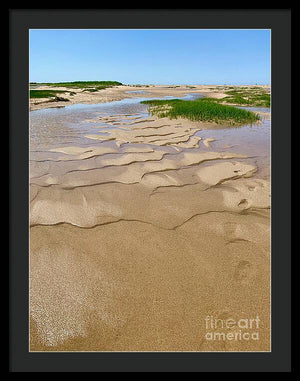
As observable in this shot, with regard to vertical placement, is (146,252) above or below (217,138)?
below

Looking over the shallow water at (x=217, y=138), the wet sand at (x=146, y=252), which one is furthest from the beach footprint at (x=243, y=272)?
the shallow water at (x=217, y=138)

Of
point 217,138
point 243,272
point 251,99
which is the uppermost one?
point 251,99

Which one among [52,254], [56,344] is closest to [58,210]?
[52,254]

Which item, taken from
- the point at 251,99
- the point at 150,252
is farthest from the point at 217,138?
the point at 251,99

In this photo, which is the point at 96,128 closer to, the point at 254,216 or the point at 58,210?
the point at 58,210

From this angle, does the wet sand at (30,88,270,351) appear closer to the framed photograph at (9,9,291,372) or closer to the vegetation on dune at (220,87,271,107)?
the framed photograph at (9,9,291,372)

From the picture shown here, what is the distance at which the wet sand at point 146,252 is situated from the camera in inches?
89.6

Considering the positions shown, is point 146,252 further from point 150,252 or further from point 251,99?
point 251,99

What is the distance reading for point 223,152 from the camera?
316 inches

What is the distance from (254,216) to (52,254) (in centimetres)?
303

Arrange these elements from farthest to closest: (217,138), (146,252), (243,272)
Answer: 1. (217,138)
2. (146,252)
3. (243,272)

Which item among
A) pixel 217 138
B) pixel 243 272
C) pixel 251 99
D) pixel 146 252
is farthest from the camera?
pixel 251 99

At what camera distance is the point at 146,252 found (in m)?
3.29

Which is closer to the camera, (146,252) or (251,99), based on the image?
(146,252)
